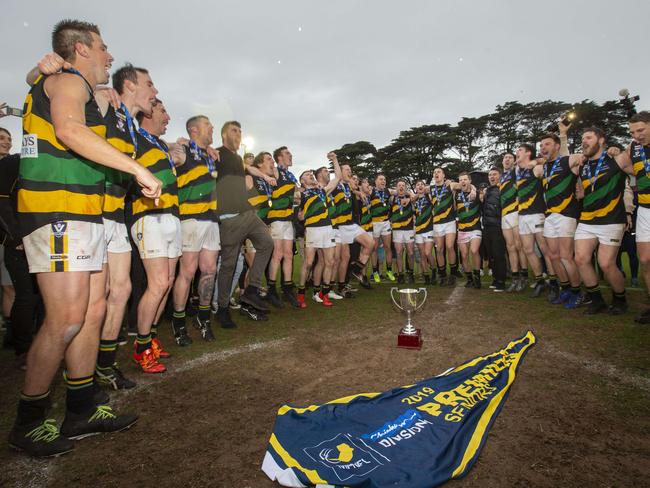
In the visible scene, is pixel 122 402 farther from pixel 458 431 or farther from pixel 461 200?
pixel 461 200

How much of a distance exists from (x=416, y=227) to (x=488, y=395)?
7.77 m

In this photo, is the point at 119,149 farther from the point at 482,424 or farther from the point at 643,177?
the point at 643,177

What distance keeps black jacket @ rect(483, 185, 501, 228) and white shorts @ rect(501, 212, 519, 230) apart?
115cm

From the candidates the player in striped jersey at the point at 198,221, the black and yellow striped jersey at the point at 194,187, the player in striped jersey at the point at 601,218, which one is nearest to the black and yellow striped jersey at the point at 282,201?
the player in striped jersey at the point at 198,221

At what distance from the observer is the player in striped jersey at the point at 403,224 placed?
10.4 meters

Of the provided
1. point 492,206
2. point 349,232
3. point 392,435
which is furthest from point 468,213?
point 392,435

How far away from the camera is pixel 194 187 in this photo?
4.88 meters

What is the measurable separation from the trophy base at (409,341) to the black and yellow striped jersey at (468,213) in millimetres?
5508

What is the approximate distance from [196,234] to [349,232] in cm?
457

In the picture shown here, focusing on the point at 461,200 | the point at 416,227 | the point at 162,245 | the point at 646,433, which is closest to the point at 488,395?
the point at 646,433

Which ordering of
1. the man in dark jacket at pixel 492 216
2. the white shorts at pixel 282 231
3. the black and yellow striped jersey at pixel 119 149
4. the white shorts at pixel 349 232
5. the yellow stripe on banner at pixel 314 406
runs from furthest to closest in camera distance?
1. the man in dark jacket at pixel 492 216
2. the white shorts at pixel 349 232
3. the white shorts at pixel 282 231
4. the black and yellow striped jersey at pixel 119 149
5. the yellow stripe on banner at pixel 314 406

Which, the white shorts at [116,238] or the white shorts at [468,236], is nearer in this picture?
the white shorts at [116,238]

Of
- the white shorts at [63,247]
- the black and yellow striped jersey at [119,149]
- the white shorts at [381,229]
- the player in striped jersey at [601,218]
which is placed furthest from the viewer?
the white shorts at [381,229]

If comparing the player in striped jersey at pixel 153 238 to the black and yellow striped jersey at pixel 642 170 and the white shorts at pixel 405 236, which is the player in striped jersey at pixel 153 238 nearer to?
the black and yellow striped jersey at pixel 642 170
